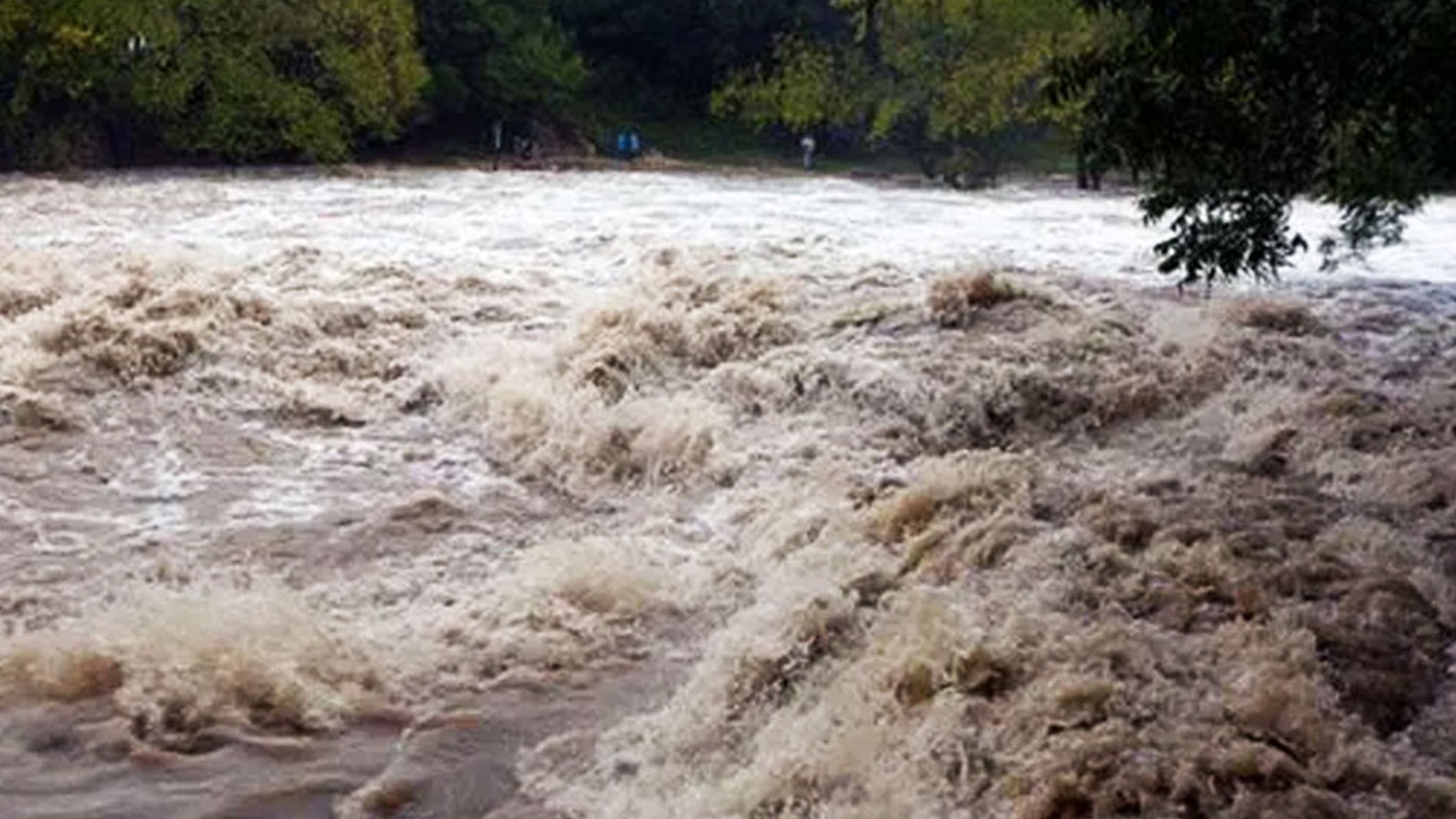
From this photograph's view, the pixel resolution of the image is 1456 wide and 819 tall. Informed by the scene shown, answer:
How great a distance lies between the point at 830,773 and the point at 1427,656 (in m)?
1.99

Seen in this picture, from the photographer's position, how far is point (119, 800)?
15.2 ft

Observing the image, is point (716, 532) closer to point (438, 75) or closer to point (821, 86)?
point (821, 86)

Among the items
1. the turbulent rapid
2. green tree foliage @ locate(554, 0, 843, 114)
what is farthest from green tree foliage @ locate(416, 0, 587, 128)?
the turbulent rapid

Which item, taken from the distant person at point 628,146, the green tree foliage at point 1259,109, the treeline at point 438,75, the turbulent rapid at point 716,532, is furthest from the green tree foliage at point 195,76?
the green tree foliage at point 1259,109

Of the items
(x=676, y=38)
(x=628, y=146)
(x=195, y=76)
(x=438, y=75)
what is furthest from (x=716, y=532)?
(x=676, y=38)

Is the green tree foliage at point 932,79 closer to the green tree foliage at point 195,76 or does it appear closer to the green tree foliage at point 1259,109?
the green tree foliage at point 195,76

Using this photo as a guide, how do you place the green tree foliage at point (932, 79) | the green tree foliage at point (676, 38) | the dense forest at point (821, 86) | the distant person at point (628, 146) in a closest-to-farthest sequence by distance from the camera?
the dense forest at point (821, 86)
the green tree foliage at point (932, 79)
the distant person at point (628, 146)
the green tree foliage at point (676, 38)

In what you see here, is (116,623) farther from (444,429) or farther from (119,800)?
(444,429)

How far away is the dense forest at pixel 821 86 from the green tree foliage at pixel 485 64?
1.5 inches

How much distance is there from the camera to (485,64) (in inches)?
982

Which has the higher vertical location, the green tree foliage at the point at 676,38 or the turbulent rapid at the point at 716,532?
the green tree foliage at the point at 676,38

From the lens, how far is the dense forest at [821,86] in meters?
5.25

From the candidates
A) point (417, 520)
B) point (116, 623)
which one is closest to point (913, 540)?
point (417, 520)

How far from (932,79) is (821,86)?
83.6 inches
